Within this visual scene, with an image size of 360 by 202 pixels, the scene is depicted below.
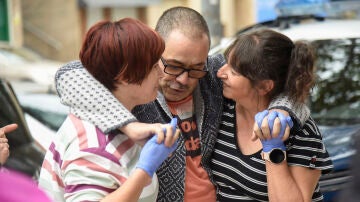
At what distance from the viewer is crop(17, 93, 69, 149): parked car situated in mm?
4195

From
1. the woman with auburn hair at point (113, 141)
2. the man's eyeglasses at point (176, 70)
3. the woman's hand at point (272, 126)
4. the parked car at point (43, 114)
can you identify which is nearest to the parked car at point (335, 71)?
the parked car at point (43, 114)

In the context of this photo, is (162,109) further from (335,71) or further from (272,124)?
(335,71)

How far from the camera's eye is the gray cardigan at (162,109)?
1.83 meters

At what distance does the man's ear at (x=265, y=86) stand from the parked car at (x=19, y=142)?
1.84m

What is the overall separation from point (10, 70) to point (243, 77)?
5507mm

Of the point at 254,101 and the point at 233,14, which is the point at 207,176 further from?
the point at 233,14

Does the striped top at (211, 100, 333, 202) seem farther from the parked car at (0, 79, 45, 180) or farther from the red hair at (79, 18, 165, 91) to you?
the parked car at (0, 79, 45, 180)

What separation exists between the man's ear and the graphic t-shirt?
0.27 metres

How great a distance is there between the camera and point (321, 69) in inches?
177

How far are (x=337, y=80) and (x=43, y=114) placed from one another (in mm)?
2126

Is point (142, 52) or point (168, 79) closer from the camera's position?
point (142, 52)

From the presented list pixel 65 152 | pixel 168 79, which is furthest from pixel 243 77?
pixel 65 152

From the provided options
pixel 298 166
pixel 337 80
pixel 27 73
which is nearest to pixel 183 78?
pixel 298 166

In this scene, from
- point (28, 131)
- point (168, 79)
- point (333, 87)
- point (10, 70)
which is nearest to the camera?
point (168, 79)
